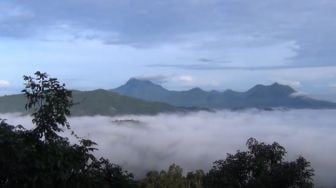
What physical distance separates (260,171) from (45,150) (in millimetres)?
20591

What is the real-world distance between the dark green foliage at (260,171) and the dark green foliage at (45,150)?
16061mm

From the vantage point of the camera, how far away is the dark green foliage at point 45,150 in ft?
51.4

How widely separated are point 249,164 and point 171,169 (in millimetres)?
15058

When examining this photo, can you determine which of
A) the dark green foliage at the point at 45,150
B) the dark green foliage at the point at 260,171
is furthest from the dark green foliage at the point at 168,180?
the dark green foliage at the point at 260,171

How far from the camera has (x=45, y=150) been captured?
16172 mm

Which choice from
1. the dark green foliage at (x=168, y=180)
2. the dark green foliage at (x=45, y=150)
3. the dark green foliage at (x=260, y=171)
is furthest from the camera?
the dark green foliage at (x=260, y=171)

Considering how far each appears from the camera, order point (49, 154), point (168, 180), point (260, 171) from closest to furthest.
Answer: point (49, 154), point (168, 180), point (260, 171)

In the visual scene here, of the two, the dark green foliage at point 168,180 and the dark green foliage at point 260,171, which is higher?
the dark green foliage at point 168,180

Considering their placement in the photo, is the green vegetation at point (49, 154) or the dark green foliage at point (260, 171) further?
the dark green foliage at point (260, 171)

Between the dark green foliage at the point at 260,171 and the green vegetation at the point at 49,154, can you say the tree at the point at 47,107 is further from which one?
the dark green foliage at the point at 260,171

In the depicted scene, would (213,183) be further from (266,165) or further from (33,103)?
(33,103)

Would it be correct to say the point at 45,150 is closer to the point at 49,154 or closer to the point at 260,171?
the point at 49,154

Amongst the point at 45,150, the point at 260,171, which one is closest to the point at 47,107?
the point at 45,150

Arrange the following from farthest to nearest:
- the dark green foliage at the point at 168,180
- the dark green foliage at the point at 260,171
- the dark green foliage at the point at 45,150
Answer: the dark green foliage at the point at 260,171 < the dark green foliage at the point at 168,180 < the dark green foliage at the point at 45,150
